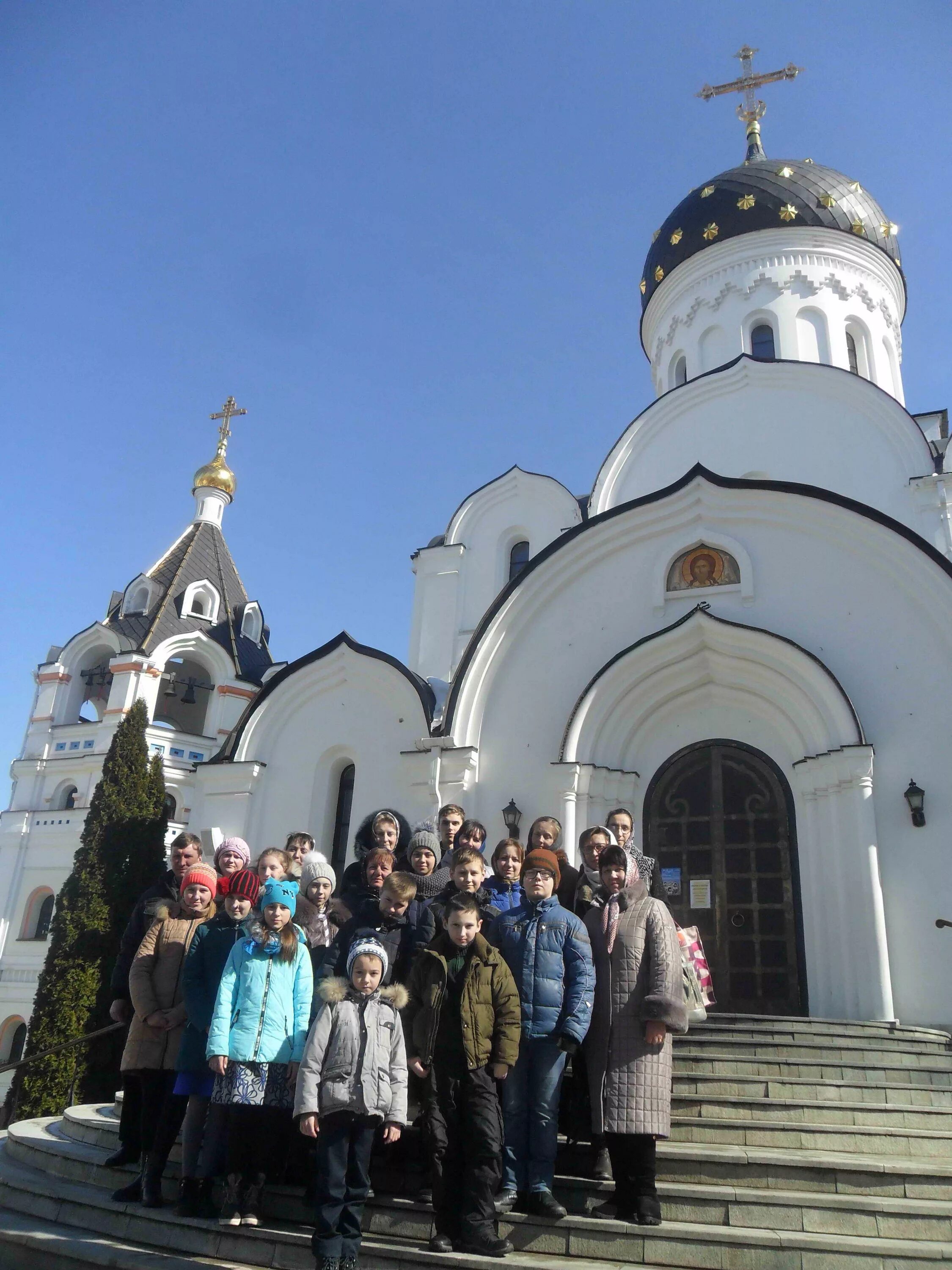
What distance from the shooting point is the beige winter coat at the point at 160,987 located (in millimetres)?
4578

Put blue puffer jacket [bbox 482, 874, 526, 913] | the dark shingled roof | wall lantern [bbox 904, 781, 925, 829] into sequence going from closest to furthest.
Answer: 1. blue puffer jacket [bbox 482, 874, 526, 913]
2. wall lantern [bbox 904, 781, 925, 829]
3. the dark shingled roof

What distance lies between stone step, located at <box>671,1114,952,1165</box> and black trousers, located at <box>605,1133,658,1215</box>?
3.35ft

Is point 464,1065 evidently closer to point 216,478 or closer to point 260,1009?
point 260,1009

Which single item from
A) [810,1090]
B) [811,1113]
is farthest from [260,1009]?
[810,1090]

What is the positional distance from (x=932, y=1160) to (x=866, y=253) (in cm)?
1410

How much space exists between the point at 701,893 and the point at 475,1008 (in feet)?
17.2

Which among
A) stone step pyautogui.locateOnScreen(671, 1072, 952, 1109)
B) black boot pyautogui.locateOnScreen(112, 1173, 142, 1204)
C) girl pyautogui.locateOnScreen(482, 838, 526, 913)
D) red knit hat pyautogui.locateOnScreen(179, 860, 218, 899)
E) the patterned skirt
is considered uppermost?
girl pyautogui.locateOnScreen(482, 838, 526, 913)

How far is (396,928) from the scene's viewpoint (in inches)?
184

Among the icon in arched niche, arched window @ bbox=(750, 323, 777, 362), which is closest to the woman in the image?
the icon in arched niche

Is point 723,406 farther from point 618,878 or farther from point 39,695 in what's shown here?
point 39,695

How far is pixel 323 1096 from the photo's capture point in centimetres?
393

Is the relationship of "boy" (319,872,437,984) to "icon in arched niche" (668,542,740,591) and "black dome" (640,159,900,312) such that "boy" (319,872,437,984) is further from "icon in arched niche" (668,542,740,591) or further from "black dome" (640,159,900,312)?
"black dome" (640,159,900,312)

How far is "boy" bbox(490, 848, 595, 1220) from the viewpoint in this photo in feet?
13.6

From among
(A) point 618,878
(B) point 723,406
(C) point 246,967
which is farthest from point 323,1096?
(B) point 723,406
